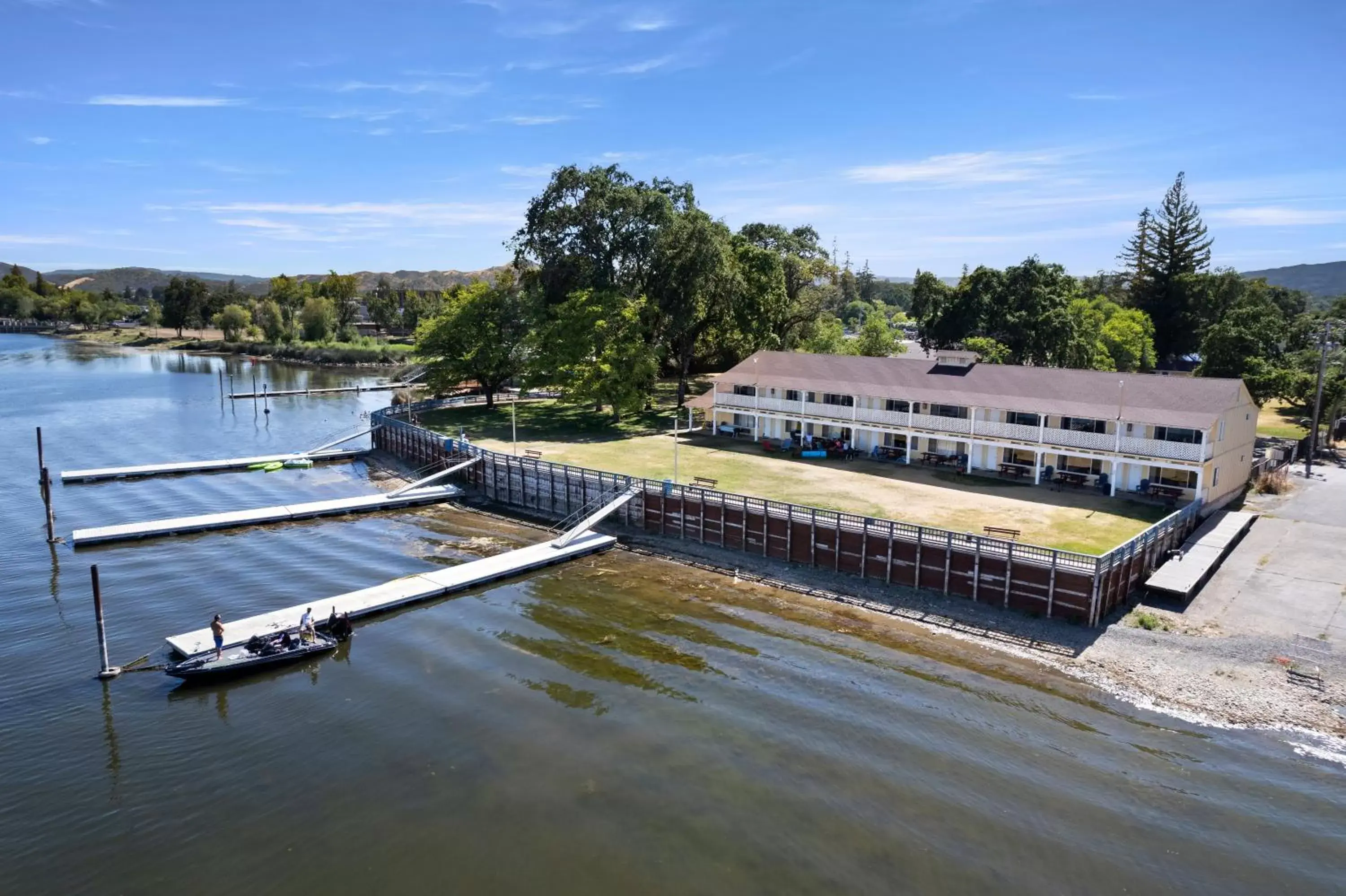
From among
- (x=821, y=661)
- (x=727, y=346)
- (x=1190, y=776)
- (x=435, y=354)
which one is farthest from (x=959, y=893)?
(x=727, y=346)

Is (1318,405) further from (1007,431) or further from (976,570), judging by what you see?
(976,570)

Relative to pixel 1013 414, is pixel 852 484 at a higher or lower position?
lower

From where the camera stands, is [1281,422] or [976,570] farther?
[1281,422]

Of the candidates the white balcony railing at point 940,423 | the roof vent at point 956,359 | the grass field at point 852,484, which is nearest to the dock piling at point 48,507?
the grass field at point 852,484

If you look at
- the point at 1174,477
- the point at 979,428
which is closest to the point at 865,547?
the point at 979,428

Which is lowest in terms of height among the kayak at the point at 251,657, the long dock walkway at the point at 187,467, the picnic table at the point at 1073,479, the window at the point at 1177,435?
the kayak at the point at 251,657

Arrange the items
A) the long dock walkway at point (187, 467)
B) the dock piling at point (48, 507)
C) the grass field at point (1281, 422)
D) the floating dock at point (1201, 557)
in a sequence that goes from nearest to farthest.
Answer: the floating dock at point (1201, 557) < the dock piling at point (48, 507) < the long dock walkway at point (187, 467) < the grass field at point (1281, 422)

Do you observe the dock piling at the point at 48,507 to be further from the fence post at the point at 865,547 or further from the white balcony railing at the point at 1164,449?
the white balcony railing at the point at 1164,449
